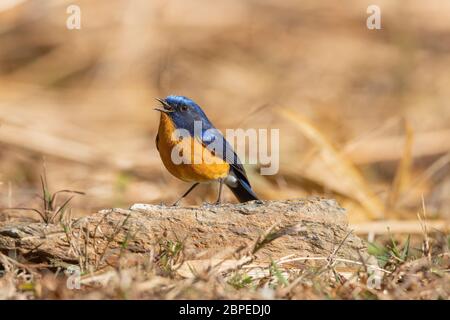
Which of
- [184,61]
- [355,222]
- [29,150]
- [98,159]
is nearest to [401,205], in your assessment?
[355,222]

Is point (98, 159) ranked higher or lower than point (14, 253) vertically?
higher

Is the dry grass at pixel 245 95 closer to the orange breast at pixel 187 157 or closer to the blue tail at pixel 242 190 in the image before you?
the blue tail at pixel 242 190

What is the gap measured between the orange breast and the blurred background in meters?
2.28

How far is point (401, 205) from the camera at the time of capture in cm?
774

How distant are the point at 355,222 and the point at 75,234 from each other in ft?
9.09

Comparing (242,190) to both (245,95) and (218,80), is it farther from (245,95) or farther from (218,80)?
(218,80)

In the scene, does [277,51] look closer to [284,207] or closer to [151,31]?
[151,31]

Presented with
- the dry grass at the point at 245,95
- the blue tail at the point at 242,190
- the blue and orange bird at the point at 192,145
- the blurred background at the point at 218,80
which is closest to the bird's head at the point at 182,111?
the blue and orange bird at the point at 192,145

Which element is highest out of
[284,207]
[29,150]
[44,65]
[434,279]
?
[44,65]

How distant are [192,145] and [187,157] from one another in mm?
128

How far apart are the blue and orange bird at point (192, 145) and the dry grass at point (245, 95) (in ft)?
3.44

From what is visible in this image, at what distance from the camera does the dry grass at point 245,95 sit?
24.4ft

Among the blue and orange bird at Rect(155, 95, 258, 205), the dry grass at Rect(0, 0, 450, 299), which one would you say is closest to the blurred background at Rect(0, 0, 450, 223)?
the dry grass at Rect(0, 0, 450, 299)

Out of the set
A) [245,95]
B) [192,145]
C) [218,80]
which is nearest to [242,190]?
[192,145]
